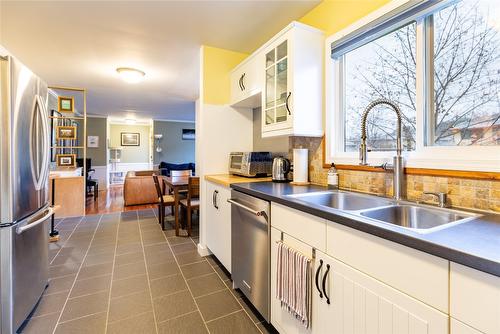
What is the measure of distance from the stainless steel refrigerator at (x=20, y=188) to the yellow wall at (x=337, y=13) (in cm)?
211

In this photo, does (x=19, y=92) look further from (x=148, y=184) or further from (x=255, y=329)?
(x=148, y=184)

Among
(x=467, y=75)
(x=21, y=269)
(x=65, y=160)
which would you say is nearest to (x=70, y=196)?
(x=65, y=160)

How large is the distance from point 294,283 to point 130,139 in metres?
10.1

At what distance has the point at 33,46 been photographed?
277 cm

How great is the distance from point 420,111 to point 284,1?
1373 millimetres

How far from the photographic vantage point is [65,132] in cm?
422

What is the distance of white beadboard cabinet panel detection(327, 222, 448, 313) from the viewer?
0.70m

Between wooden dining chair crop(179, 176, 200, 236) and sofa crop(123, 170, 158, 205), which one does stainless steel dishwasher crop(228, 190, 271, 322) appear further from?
sofa crop(123, 170, 158, 205)

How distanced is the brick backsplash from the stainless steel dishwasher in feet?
2.18

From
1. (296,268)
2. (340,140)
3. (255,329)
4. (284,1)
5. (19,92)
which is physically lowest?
(255,329)

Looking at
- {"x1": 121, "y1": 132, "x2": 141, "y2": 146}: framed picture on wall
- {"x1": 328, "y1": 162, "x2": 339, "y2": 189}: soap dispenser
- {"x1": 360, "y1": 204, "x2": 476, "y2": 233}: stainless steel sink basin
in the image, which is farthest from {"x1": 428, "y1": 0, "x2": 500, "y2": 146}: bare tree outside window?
{"x1": 121, "y1": 132, "x2": 141, "y2": 146}: framed picture on wall

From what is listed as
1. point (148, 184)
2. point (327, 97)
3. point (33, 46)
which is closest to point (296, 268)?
point (327, 97)

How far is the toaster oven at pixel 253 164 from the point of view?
2.35m

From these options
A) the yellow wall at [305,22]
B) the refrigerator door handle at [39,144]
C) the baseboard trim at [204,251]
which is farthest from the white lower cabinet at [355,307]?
the refrigerator door handle at [39,144]
